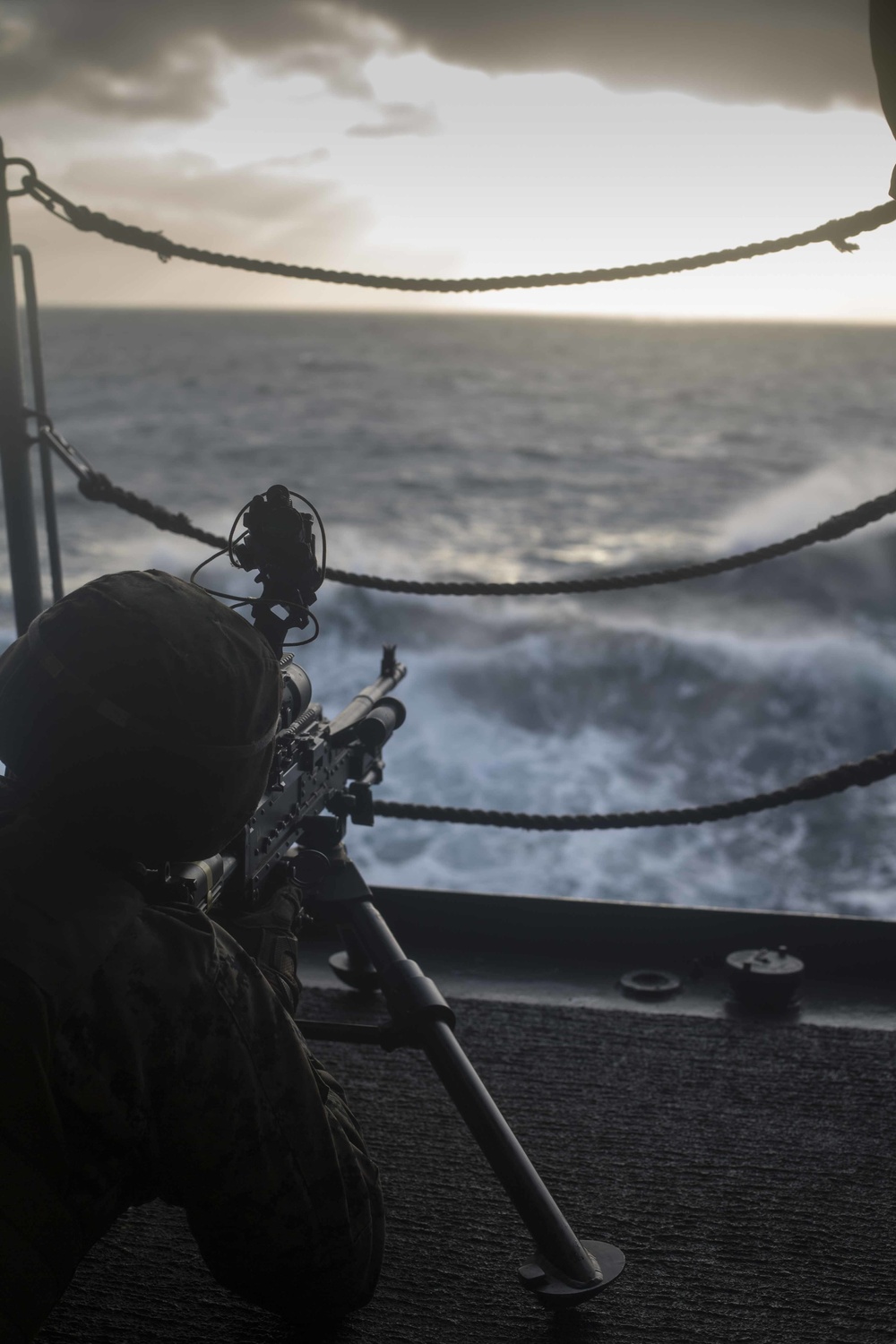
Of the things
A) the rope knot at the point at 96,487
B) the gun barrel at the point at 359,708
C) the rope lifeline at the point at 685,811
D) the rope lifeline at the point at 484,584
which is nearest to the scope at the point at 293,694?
the gun barrel at the point at 359,708

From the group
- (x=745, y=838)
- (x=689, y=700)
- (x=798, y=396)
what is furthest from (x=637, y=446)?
(x=745, y=838)

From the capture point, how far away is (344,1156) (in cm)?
138

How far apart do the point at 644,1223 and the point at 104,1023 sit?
41.1 inches

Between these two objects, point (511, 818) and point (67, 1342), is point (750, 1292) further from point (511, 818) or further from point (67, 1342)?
point (511, 818)

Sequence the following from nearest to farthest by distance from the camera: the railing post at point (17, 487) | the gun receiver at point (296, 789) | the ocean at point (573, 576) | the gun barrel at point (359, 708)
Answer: the gun receiver at point (296, 789) < the gun barrel at point (359, 708) < the railing post at point (17, 487) < the ocean at point (573, 576)

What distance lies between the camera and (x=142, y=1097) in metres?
1.18

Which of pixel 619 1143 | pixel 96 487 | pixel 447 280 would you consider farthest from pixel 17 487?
pixel 619 1143

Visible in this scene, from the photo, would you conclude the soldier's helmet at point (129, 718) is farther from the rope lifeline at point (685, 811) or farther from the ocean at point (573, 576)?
the ocean at point (573, 576)

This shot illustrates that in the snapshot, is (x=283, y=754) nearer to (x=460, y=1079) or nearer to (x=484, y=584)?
(x=460, y=1079)

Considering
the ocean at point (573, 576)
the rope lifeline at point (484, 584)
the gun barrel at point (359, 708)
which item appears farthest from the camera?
the ocean at point (573, 576)

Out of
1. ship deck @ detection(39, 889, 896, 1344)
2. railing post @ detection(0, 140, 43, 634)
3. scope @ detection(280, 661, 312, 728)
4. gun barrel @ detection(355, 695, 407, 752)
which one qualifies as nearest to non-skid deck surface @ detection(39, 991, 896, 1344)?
ship deck @ detection(39, 889, 896, 1344)

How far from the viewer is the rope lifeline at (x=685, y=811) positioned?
77.9 inches

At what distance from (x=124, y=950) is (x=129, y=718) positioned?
0.24m

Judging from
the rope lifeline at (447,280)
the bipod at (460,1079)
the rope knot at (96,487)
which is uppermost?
the rope lifeline at (447,280)
